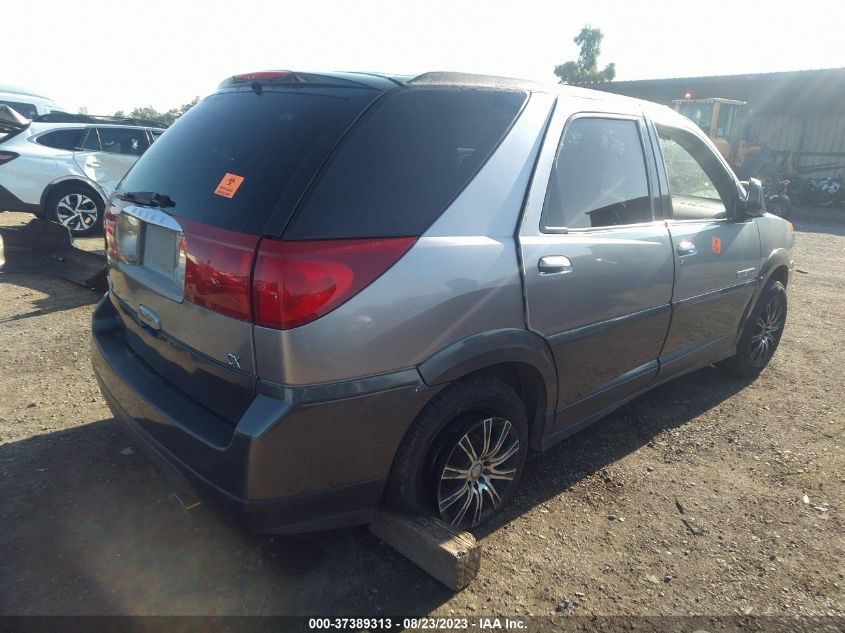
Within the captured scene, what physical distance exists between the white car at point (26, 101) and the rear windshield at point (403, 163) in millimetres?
17749

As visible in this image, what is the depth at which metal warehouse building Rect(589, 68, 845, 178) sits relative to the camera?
74.0 ft

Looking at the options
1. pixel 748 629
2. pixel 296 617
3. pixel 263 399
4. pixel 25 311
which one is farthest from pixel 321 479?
pixel 25 311

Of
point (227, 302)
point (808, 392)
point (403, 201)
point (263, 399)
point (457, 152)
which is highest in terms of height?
point (457, 152)

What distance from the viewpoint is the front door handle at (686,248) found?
3418mm

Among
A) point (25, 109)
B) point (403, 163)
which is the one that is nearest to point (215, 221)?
point (403, 163)

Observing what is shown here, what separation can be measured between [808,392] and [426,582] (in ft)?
11.4

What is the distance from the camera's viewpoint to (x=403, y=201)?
2.16 meters

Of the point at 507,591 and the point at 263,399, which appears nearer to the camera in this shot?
the point at 263,399

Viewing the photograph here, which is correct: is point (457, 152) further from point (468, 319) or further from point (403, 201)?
point (468, 319)

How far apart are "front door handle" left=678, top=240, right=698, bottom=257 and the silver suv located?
0.79ft

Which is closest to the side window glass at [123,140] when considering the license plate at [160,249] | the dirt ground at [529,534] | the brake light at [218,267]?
the dirt ground at [529,534]

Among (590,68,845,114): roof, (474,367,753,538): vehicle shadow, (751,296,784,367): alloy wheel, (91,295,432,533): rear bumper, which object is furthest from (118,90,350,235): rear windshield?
(590,68,845,114): roof

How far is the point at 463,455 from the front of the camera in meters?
2.53

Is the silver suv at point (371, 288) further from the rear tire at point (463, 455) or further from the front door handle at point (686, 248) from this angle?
the front door handle at point (686, 248)
